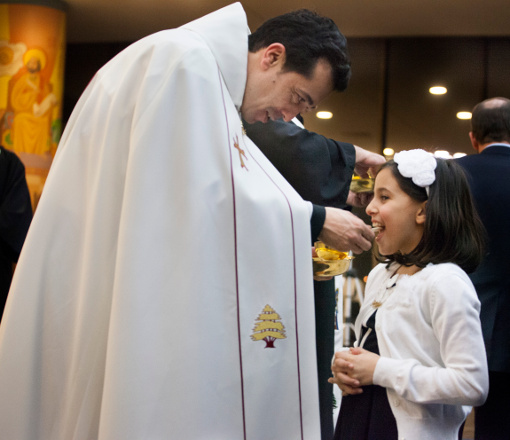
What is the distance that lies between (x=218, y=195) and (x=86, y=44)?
7276mm

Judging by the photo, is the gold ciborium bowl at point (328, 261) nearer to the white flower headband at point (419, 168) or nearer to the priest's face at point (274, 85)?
the white flower headband at point (419, 168)

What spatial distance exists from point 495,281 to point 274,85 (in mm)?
1395

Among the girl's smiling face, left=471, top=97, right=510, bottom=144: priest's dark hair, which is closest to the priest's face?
the girl's smiling face

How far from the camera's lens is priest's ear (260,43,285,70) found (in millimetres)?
2119

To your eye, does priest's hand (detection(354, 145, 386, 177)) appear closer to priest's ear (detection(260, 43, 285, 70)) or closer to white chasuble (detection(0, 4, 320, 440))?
priest's ear (detection(260, 43, 285, 70))

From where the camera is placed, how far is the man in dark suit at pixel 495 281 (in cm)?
280

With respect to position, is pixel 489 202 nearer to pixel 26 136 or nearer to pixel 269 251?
pixel 269 251

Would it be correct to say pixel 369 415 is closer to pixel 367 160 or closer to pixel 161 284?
pixel 161 284

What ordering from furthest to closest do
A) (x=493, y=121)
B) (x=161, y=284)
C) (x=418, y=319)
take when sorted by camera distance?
(x=493, y=121) < (x=418, y=319) < (x=161, y=284)

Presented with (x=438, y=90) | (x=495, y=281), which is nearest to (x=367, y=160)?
(x=495, y=281)

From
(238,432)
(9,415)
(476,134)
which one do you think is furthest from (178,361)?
(476,134)

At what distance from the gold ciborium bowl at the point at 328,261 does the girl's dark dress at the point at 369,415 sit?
0.82 feet

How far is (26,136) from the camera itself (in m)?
7.01

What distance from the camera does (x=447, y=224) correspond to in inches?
80.1
